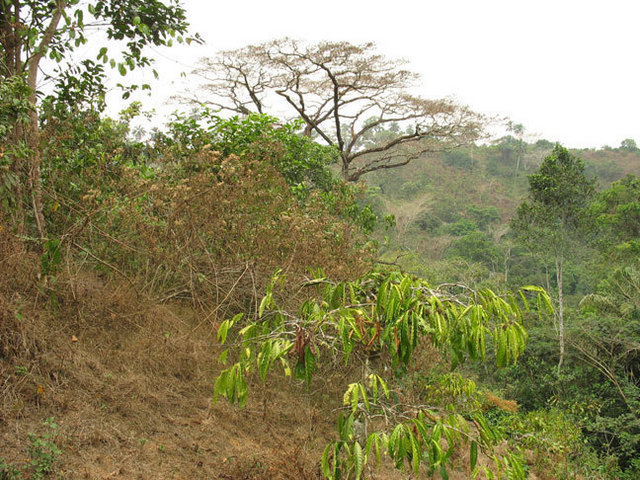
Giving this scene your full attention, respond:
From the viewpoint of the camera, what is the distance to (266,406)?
4.18 metres

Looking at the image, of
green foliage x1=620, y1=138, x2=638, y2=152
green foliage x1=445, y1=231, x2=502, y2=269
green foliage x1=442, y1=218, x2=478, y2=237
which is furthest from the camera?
green foliage x1=620, y1=138, x2=638, y2=152

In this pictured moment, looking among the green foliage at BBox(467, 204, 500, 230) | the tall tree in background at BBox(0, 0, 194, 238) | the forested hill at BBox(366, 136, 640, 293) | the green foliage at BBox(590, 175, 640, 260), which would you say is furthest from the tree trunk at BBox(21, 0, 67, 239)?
the green foliage at BBox(467, 204, 500, 230)

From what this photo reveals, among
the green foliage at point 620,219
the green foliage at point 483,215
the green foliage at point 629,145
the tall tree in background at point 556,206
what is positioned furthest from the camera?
the green foliage at point 629,145

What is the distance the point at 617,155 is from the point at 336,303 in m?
48.6

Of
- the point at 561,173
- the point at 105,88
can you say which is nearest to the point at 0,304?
the point at 105,88

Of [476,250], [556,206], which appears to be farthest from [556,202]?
[476,250]

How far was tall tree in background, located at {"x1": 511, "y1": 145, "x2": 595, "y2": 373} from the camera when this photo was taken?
13.9 m

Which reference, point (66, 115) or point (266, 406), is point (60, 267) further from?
point (266, 406)

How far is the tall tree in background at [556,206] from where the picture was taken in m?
13.9

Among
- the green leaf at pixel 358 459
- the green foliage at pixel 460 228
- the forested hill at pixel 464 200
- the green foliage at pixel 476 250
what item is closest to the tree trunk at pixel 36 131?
the green leaf at pixel 358 459

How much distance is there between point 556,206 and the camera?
46.3 ft

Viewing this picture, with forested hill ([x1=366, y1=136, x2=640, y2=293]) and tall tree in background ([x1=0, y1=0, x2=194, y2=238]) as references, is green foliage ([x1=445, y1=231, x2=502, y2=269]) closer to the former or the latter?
forested hill ([x1=366, y1=136, x2=640, y2=293])

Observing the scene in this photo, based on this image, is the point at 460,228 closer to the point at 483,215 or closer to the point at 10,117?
the point at 483,215

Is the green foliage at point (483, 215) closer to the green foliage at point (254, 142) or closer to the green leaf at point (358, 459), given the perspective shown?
the green foliage at point (254, 142)
